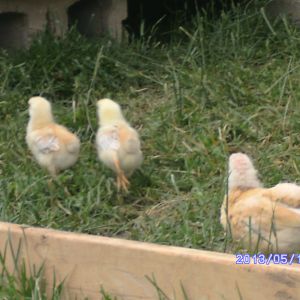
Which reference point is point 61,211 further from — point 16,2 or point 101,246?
point 16,2

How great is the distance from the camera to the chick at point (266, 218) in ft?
9.29

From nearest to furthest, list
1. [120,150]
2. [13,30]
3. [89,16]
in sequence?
[120,150] → [13,30] → [89,16]

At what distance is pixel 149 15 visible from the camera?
5707 millimetres

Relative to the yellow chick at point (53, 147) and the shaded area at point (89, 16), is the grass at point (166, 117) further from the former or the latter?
the shaded area at point (89, 16)

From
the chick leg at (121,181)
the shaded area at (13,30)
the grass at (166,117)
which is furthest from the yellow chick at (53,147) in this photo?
the shaded area at (13,30)

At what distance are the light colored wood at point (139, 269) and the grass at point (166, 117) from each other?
407 mm

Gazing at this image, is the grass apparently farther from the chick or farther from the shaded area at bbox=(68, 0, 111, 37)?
the shaded area at bbox=(68, 0, 111, 37)

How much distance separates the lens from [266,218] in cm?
285

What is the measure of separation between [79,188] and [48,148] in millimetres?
209

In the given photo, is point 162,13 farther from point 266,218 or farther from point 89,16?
point 266,218

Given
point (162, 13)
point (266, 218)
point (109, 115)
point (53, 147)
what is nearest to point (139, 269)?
point (266, 218)

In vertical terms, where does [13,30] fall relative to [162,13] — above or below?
below

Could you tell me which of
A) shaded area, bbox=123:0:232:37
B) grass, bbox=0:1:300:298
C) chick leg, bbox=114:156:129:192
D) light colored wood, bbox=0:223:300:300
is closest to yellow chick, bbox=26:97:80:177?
grass, bbox=0:1:300:298

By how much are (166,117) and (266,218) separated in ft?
4.94
